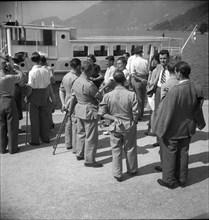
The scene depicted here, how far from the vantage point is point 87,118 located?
187 inches

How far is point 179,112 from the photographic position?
4059mm

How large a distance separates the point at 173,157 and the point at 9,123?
303 cm

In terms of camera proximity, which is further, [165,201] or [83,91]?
[83,91]

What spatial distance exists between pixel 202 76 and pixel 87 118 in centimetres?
2355

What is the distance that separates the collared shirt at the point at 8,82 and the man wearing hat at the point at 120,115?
190 cm

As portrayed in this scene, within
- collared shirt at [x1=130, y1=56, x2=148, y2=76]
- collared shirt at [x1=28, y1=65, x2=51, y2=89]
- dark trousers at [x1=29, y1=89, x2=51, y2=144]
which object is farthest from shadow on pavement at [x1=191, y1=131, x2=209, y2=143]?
collared shirt at [x1=28, y1=65, x2=51, y2=89]

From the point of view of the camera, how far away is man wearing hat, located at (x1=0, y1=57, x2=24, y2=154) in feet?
17.1

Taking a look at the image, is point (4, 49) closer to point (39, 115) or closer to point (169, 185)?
point (39, 115)

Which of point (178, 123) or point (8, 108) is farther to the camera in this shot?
point (8, 108)

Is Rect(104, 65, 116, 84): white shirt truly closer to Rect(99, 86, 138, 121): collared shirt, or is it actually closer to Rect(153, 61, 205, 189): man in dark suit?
Rect(99, 86, 138, 121): collared shirt

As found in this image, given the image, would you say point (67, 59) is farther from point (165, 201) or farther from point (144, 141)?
point (165, 201)

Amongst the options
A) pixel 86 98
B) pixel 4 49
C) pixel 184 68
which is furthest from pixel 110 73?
pixel 4 49

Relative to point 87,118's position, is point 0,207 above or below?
below

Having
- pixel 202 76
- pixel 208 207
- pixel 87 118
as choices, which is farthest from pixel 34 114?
pixel 202 76
